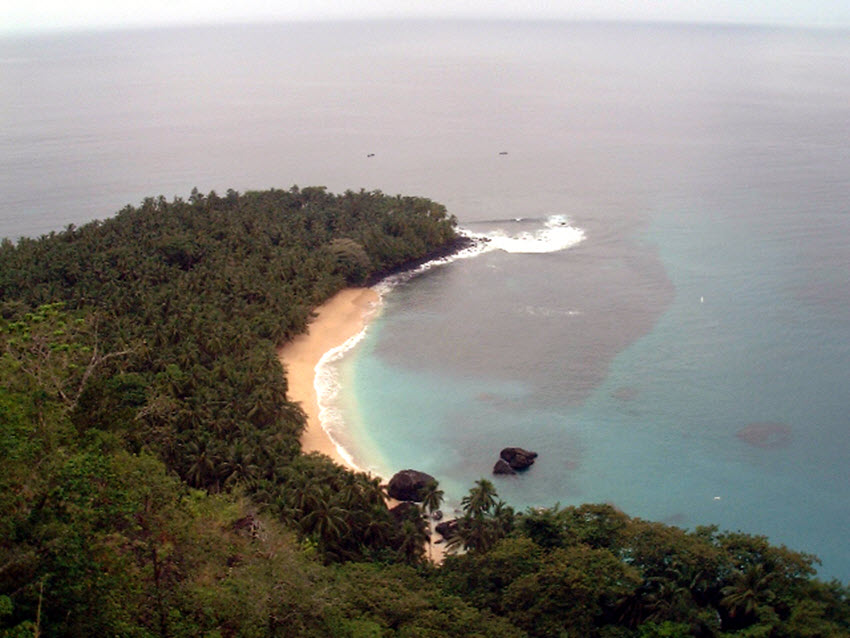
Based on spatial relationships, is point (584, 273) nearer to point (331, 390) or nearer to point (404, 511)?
point (331, 390)

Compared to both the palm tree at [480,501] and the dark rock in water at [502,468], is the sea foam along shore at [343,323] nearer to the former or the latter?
the dark rock in water at [502,468]

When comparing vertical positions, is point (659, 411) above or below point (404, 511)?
below

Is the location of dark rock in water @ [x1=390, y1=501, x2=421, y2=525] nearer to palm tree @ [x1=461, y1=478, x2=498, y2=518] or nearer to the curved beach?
palm tree @ [x1=461, y1=478, x2=498, y2=518]

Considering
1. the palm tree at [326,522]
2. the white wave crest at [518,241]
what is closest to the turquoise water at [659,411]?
the white wave crest at [518,241]

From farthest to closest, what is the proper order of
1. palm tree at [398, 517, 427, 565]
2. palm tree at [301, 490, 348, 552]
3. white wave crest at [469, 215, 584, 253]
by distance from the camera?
white wave crest at [469, 215, 584, 253] → palm tree at [301, 490, 348, 552] → palm tree at [398, 517, 427, 565]

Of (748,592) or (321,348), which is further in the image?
(321,348)

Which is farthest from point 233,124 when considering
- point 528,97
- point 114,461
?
point 114,461

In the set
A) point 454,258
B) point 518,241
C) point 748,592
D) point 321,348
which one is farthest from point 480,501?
point 518,241

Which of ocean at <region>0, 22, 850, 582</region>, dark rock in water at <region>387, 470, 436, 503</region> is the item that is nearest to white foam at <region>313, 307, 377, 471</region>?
ocean at <region>0, 22, 850, 582</region>
